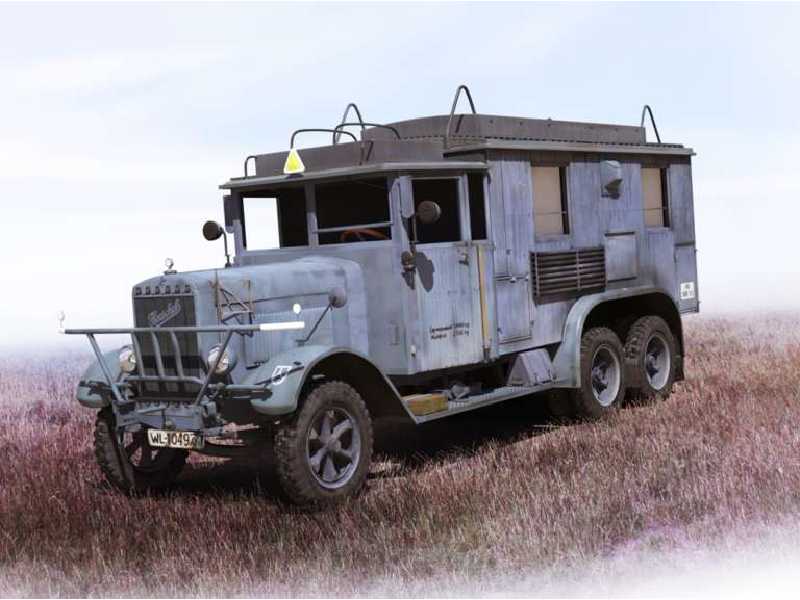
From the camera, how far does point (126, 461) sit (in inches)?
328

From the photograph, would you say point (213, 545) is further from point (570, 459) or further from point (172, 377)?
point (570, 459)

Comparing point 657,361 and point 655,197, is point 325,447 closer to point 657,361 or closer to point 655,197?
point 657,361

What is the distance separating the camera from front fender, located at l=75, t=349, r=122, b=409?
8.31 meters

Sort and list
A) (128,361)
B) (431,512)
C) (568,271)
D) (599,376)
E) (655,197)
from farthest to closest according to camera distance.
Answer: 1. (655,197)
2. (599,376)
3. (568,271)
4. (128,361)
5. (431,512)

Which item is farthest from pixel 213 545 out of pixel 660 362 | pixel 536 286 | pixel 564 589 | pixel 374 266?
pixel 660 362

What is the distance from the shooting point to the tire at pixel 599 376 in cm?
1032

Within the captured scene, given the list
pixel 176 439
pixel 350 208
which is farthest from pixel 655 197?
pixel 176 439

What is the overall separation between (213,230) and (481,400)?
2709 millimetres

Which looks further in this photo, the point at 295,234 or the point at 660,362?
the point at 660,362

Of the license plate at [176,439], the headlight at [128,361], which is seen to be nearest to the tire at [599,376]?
the license plate at [176,439]

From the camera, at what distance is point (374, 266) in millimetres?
8641

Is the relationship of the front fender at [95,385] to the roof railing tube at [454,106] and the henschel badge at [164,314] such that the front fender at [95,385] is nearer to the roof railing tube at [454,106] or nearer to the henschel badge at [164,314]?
the henschel badge at [164,314]

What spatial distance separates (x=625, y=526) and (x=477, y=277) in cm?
318

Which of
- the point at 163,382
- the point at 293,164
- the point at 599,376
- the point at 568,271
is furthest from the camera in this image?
the point at 599,376
